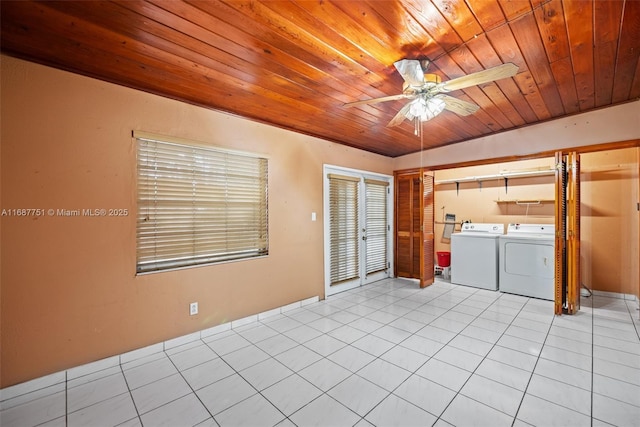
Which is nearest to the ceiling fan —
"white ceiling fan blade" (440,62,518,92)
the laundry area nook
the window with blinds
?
"white ceiling fan blade" (440,62,518,92)

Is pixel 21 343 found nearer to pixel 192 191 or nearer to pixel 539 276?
pixel 192 191

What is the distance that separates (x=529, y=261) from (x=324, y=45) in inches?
172

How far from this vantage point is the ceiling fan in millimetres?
1755

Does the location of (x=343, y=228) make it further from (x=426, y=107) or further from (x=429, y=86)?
(x=429, y=86)

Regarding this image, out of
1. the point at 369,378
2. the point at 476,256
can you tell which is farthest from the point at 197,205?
the point at 476,256

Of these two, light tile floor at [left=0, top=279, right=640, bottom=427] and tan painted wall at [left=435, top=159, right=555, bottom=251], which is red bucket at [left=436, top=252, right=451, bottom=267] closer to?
tan painted wall at [left=435, top=159, right=555, bottom=251]

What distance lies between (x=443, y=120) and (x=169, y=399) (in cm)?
399

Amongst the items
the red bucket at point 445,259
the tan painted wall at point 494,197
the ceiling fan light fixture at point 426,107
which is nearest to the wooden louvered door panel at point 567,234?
the tan painted wall at point 494,197

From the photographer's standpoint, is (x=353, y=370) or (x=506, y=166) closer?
(x=353, y=370)

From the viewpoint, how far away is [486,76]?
69.2 inches

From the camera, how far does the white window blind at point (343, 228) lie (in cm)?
427

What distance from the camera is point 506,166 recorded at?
488cm

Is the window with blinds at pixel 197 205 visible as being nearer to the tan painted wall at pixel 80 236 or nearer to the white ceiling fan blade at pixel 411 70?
the tan painted wall at pixel 80 236

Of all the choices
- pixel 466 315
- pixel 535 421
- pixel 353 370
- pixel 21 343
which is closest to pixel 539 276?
pixel 466 315
